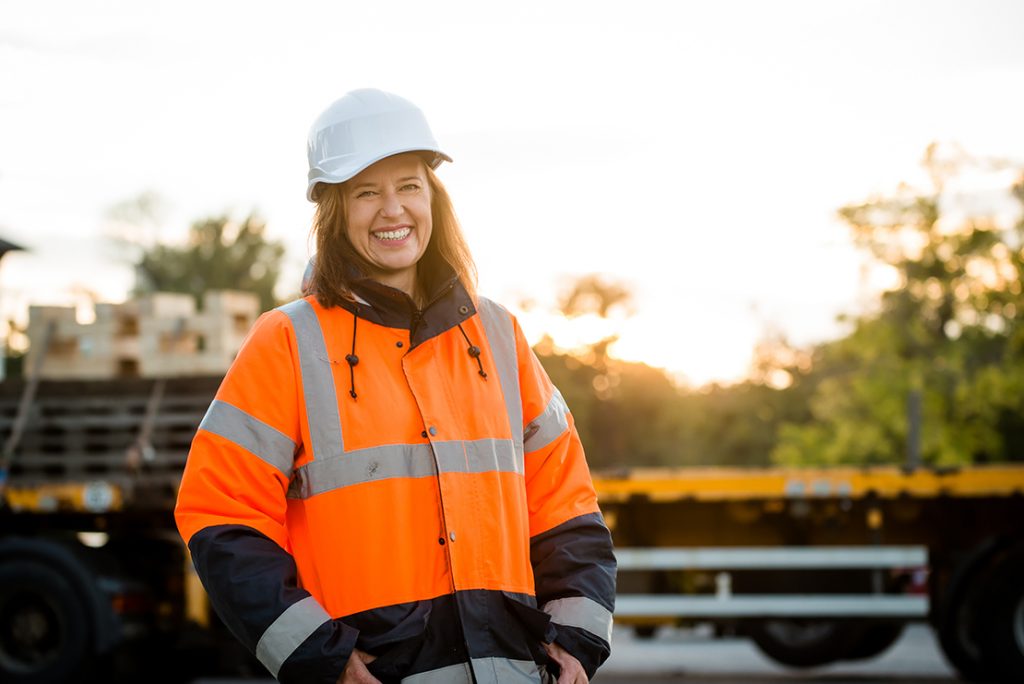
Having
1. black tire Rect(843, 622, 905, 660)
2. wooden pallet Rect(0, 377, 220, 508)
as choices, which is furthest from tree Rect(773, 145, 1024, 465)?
wooden pallet Rect(0, 377, 220, 508)

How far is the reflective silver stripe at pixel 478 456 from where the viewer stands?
9.30ft

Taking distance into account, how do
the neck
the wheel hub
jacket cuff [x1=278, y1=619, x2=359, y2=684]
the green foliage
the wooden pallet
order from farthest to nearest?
the green foliage → the wooden pallet → the wheel hub → the neck → jacket cuff [x1=278, y1=619, x2=359, y2=684]

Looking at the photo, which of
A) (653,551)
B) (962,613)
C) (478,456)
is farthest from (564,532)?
(653,551)

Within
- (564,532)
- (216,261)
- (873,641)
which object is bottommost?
(873,641)

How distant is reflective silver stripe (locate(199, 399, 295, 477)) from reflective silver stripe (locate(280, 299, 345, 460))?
0.19 feet

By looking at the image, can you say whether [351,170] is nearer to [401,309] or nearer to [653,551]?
[401,309]

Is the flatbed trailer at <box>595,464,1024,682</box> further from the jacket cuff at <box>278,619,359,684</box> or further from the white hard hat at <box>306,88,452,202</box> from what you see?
the jacket cuff at <box>278,619,359,684</box>

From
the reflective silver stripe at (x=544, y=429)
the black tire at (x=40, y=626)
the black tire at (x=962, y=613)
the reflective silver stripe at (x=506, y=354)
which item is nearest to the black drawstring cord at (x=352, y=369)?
the reflective silver stripe at (x=506, y=354)

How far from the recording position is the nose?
3004 mm

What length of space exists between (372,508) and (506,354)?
1.67ft

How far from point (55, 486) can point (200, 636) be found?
1.35 meters

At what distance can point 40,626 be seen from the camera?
29.0 ft

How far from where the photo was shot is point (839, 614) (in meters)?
9.85

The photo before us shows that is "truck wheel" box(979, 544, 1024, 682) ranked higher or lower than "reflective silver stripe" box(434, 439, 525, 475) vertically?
lower
